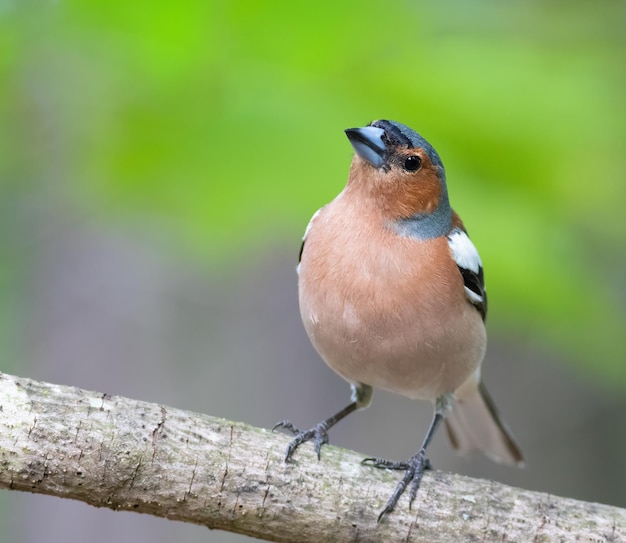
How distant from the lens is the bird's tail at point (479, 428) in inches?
204

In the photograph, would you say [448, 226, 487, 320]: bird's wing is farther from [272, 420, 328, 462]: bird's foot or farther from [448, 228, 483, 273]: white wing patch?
[272, 420, 328, 462]: bird's foot

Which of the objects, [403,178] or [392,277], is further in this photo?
[403,178]

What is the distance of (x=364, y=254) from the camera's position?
3949mm

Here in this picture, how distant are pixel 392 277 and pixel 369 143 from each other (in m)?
0.63

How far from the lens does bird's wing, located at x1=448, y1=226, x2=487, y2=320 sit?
4.13 meters

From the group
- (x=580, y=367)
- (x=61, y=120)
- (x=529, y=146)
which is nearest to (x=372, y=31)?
(x=529, y=146)

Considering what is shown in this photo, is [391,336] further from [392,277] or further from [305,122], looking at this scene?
[305,122]

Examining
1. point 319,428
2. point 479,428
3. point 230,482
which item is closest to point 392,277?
→ point 319,428

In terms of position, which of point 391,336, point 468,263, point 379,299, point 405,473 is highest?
point 468,263

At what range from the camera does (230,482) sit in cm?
338

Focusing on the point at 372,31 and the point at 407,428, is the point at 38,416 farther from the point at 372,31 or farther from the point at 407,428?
the point at 407,428

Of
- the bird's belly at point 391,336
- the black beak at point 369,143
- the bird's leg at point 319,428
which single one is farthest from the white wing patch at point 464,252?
the bird's leg at point 319,428

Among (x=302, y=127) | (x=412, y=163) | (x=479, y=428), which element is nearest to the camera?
(x=302, y=127)

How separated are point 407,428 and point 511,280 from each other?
12.3 ft
